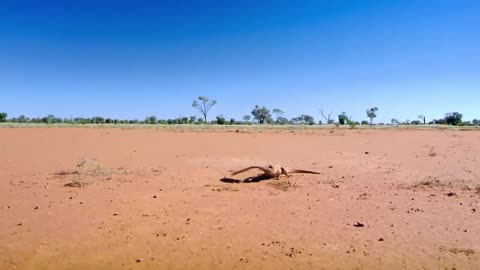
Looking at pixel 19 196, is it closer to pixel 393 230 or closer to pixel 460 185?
pixel 393 230

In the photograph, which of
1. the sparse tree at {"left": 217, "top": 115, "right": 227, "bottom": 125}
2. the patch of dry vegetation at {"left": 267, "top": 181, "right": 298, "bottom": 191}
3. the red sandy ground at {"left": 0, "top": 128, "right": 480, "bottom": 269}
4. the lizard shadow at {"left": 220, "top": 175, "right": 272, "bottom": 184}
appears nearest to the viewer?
the red sandy ground at {"left": 0, "top": 128, "right": 480, "bottom": 269}

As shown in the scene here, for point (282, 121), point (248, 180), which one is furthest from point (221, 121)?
point (248, 180)

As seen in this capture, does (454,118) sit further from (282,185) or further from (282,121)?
(282,185)

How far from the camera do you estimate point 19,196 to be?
6926mm

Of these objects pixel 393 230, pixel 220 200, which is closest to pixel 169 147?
pixel 220 200

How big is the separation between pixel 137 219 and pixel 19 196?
2.80 meters

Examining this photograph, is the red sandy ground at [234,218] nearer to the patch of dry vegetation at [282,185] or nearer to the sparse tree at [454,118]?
the patch of dry vegetation at [282,185]

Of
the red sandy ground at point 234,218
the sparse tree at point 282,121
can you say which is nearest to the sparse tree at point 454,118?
the sparse tree at point 282,121

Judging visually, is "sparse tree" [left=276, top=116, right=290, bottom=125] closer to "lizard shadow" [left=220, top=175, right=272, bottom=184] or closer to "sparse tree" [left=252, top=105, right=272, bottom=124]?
"sparse tree" [left=252, top=105, right=272, bottom=124]

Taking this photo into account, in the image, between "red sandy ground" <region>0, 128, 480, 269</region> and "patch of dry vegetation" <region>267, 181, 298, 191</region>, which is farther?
"patch of dry vegetation" <region>267, 181, 298, 191</region>

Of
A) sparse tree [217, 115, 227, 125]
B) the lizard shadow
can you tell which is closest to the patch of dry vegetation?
the lizard shadow

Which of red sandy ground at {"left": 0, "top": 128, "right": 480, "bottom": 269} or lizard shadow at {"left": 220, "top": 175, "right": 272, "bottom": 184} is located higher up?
lizard shadow at {"left": 220, "top": 175, "right": 272, "bottom": 184}

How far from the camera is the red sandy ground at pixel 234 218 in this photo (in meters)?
4.28

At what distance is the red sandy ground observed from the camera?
428 cm
